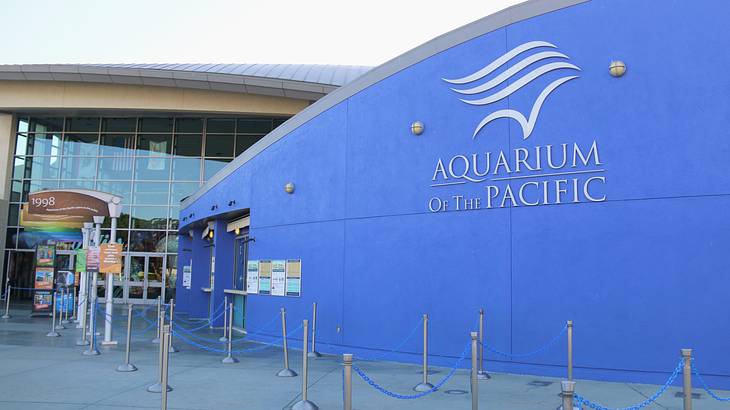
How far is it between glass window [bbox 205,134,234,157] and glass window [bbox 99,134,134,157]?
4416mm

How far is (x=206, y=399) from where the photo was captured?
8078 mm

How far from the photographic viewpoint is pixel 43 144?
35.5 metres

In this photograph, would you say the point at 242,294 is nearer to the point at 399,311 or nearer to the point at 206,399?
the point at 399,311

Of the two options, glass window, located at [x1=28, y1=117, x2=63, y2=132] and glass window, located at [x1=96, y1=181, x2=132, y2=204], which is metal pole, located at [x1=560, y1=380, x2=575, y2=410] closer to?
glass window, located at [x1=96, y1=181, x2=132, y2=204]

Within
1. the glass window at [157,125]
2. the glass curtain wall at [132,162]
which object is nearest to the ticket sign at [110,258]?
the glass curtain wall at [132,162]

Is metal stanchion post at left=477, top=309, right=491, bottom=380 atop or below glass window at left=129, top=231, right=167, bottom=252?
below

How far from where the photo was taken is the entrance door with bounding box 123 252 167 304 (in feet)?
110

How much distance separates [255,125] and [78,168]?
409 inches

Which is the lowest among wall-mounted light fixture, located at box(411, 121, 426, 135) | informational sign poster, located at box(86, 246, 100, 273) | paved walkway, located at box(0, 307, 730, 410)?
paved walkway, located at box(0, 307, 730, 410)

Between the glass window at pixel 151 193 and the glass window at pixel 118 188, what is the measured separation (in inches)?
16.4

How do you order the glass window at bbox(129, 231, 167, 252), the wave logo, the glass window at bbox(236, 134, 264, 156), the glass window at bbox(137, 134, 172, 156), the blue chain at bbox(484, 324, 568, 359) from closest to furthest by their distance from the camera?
the blue chain at bbox(484, 324, 568, 359), the wave logo, the glass window at bbox(129, 231, 167, 252), the glass window at bbox(236, 134, 264, 156), the glass window at bbox(137, 134, 172, 156)

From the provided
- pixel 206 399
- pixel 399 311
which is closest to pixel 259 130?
pixel 399 311

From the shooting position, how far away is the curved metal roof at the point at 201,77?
3025cm

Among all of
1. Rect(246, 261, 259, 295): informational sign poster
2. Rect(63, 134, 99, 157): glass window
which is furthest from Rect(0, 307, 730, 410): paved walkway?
Rect(63, 134, 99, 157): glass window
